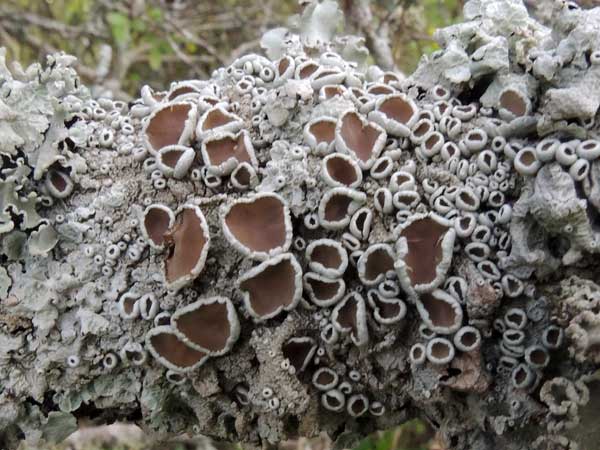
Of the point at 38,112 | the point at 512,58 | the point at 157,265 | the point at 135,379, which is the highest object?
the point at 512,58

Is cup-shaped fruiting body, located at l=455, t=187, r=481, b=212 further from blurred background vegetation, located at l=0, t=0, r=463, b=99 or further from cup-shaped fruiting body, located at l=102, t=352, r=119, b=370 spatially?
blurred background vegetation, located at l=0, t=0, r=463, b=99

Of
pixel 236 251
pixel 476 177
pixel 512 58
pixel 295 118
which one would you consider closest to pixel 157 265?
pixel 236 251

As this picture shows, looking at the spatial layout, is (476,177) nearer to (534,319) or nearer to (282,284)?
(534,319)

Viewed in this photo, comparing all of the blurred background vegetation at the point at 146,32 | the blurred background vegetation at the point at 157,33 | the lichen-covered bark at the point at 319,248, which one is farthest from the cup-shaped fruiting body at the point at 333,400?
the blurred background vegetation at the point at 146,32

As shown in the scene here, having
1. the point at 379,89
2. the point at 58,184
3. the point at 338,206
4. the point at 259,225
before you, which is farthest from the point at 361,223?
the point at 58,184

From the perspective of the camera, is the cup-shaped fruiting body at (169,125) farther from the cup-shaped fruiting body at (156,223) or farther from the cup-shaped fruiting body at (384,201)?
the cup-shaped fruiting body at (384,201)

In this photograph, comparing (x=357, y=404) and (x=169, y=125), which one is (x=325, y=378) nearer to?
(x=357, y=404)

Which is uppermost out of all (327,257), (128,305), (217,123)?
(217,123)
